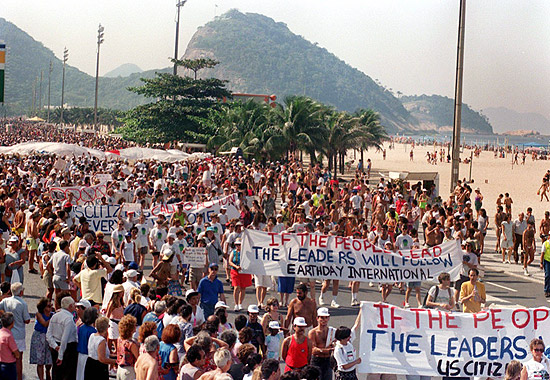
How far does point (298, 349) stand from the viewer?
8781mm

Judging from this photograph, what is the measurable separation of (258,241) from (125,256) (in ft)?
9.10

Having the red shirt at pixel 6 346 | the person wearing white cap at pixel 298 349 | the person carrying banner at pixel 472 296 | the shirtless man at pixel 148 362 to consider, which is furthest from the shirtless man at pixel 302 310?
the red shirt at pixel 6 346

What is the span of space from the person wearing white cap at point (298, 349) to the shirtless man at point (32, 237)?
30.2 ft

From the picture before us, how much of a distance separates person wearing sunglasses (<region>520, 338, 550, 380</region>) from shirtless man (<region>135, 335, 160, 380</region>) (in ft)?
12.1

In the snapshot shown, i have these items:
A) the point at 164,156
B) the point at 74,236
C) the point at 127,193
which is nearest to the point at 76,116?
the point at 164,156

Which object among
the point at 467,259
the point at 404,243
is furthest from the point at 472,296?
the point at 404,243

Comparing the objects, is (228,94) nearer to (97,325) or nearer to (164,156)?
(164,156)

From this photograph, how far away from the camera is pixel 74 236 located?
15.0 metres

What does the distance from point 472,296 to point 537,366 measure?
359 centimetres

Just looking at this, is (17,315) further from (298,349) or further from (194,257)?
(194,257)

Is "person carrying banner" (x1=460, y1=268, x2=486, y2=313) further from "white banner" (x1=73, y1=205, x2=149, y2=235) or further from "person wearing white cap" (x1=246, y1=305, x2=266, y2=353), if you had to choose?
"white banner" (x1=73, y1=205, x2=149, y2=235)

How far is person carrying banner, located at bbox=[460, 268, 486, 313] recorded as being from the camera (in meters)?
11.6

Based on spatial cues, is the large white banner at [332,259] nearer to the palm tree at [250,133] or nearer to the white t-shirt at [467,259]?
the white t-shirt at [467,259]

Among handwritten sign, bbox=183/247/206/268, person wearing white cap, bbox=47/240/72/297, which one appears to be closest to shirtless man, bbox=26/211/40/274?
person wearing white cap, bbox=47/240/72/297
